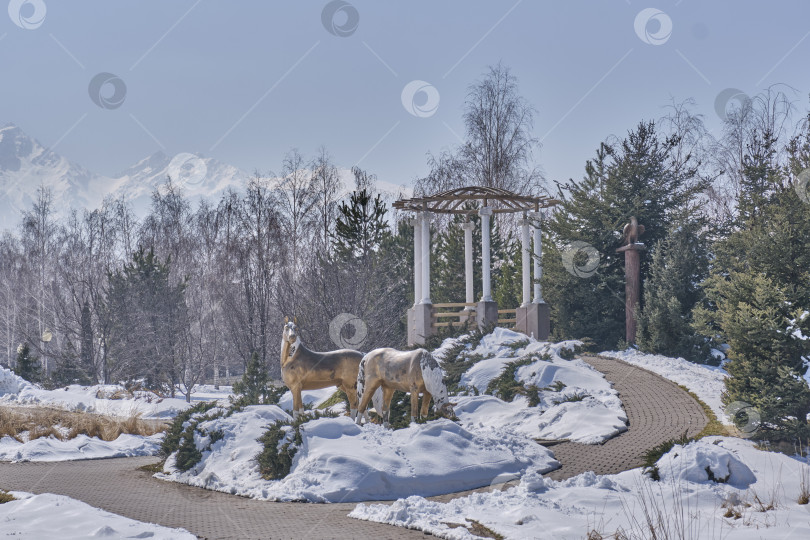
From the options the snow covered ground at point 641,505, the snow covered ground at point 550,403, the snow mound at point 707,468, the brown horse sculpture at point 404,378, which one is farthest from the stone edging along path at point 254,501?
the brown horse sculpture at point 404,378

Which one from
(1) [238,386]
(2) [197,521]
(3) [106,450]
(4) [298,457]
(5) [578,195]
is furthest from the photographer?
(5) [578,195]

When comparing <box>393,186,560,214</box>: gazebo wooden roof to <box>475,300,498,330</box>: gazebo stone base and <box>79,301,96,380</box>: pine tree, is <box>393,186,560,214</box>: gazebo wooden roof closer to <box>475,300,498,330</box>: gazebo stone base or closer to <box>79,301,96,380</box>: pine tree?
<box>475,300,498,330</box>: gazebo stone base

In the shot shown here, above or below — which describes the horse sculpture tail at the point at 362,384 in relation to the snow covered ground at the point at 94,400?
above

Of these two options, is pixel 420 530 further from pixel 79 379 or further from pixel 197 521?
pixel 79 379

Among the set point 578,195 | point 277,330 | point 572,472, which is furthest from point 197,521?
point 277,330

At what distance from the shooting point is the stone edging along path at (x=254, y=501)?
25.2ft

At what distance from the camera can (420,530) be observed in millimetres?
7582

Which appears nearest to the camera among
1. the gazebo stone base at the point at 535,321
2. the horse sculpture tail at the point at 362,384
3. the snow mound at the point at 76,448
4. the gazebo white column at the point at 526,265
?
the horse sculpture tail at the point at 362,384

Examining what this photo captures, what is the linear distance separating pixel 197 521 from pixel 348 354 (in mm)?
5578

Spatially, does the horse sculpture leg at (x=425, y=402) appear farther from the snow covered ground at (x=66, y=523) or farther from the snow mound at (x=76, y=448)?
the snow mound at (x=76, y=448)

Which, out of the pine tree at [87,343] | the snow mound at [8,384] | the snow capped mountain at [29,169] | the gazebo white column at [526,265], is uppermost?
the snow capped mountain at [29,169]

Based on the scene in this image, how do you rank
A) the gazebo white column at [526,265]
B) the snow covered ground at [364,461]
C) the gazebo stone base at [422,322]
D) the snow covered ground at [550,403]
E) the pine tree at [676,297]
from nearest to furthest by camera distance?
1. the snow covered ground at [364,461]
2. the snow covered ground at [550,403]
3. the pine tree at [676,297]
4. the gazebo stone base at [422,322]
5. the gazebo white column at [526,265]

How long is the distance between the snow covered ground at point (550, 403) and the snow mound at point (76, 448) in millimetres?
6310

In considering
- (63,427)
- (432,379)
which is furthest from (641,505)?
(63,427)
